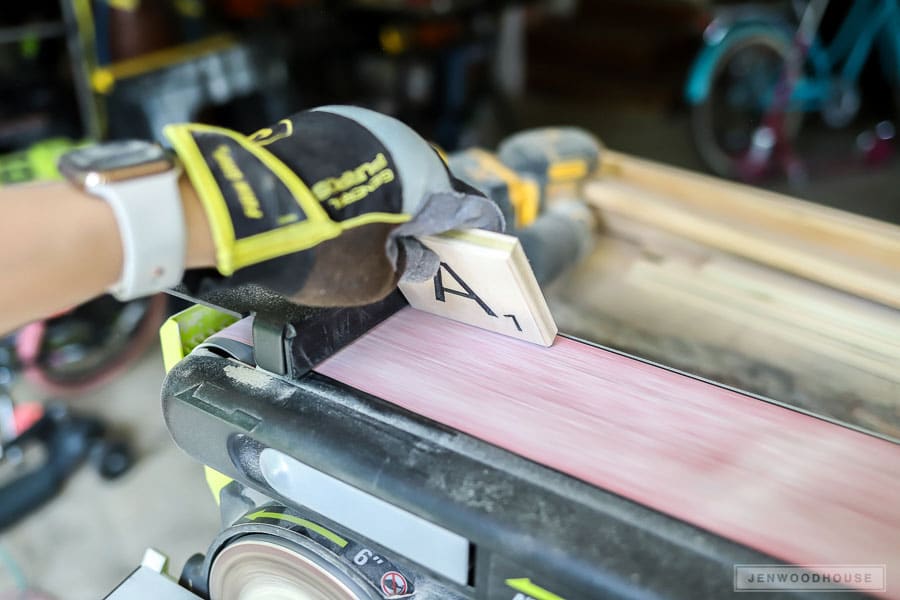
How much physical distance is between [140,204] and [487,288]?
342 mm

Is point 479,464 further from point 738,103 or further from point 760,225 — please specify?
point 738,103

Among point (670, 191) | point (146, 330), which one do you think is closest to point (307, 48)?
point (146, 330)

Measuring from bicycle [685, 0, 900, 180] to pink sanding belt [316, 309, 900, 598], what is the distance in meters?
2.60

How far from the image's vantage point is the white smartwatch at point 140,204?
0.49 meters

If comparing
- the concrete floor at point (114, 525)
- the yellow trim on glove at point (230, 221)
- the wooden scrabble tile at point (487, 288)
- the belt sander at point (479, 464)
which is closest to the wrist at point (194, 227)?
the yellow trim on glove at point (230, 221)

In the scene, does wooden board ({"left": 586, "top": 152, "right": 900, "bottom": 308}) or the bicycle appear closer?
wooden board ({"left": 586, "top": 152, "right": 900, "bottom": 308})

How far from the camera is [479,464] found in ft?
1.95

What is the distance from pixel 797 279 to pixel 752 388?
0.26 meters

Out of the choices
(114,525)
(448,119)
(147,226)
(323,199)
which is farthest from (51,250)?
(448,119)

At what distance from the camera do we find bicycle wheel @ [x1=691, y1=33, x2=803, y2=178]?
3025 mm

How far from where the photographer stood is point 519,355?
0.74 metres

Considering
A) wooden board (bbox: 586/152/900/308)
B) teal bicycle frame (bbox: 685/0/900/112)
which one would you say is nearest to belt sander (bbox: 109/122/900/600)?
wooden board (bbox: 586/152/900/308)

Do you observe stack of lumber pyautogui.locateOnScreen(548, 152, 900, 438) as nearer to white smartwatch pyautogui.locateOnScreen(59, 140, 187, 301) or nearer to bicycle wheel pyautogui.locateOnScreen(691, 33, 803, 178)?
white smartwatch pyautogui.locateOnScreen(59, 140, 187, 301)

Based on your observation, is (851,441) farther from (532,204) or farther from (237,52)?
(237,52)
